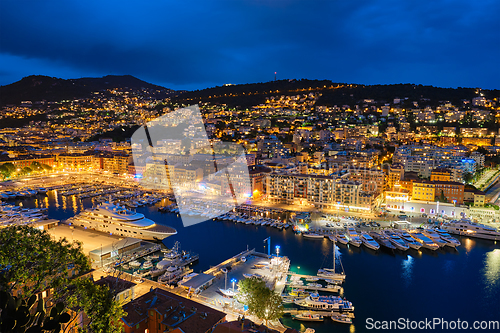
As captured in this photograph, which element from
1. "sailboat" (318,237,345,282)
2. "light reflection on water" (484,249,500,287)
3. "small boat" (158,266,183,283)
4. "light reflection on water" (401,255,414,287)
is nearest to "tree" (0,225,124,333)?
"small boat" (158,266,183,283)

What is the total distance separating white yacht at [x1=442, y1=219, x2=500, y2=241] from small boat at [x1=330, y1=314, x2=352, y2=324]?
8.90 meters

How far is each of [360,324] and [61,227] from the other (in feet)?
38.4

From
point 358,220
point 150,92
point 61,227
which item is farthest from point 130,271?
point 150,92

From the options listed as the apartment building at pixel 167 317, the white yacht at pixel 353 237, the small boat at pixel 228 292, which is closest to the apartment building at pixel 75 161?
the white yacht at pixel 353 237

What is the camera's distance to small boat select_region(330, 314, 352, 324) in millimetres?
7570

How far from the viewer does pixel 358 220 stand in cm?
1501

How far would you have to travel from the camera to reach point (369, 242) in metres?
12.3

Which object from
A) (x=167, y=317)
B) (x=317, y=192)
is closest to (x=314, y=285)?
(x=167, y=317)

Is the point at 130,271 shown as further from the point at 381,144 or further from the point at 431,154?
the point at 381,144

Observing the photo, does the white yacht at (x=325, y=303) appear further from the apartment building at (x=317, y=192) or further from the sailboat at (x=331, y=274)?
the apartment building at (x=317, y=192)

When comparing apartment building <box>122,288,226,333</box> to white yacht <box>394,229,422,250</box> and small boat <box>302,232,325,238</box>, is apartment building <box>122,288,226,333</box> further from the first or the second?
white yacht <box>394,229,422,250</box>

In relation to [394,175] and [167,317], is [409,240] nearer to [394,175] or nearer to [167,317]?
[394,175]

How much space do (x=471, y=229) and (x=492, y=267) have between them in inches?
124

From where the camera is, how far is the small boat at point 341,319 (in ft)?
24.8
